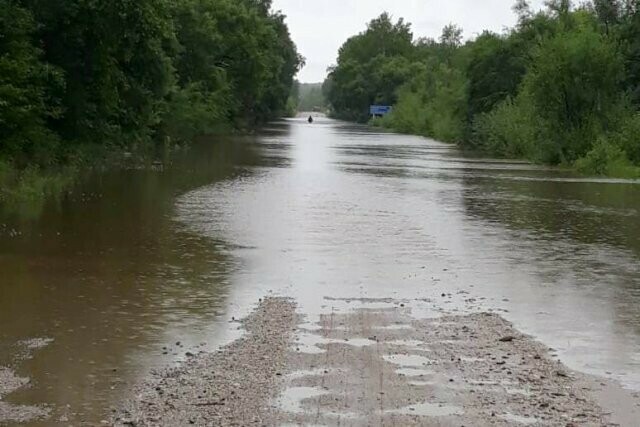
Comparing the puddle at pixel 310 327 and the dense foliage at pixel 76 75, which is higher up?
the dense foliage at pixel 76 75

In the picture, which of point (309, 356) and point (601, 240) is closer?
point (309, 356)

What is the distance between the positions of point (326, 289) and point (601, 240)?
7.99 meters

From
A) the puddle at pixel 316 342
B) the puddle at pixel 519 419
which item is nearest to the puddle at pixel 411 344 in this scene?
the puddle at pixel 316 342

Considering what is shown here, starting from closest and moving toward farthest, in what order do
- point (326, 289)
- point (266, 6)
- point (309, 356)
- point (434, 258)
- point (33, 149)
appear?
point (309, 356)
point (326, 289)
point (434, 258)
point (33, 149)
point (266, 6)

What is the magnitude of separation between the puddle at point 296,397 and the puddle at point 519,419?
5.04 feet

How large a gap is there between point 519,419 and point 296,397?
183cm

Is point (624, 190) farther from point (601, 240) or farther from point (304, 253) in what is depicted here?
point (304, 253)

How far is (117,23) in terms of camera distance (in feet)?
83.0

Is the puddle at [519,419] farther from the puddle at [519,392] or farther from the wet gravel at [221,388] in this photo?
the wet gravel at [221,388]

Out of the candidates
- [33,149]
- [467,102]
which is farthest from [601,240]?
[467,102]

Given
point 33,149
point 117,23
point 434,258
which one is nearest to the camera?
point 434,258

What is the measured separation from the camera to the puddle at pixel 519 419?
21.9 ft

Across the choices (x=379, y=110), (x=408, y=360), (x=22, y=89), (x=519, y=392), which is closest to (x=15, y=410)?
(x=408, y=360)

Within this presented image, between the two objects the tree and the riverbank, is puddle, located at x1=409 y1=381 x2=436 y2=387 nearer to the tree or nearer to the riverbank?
the riverbank
